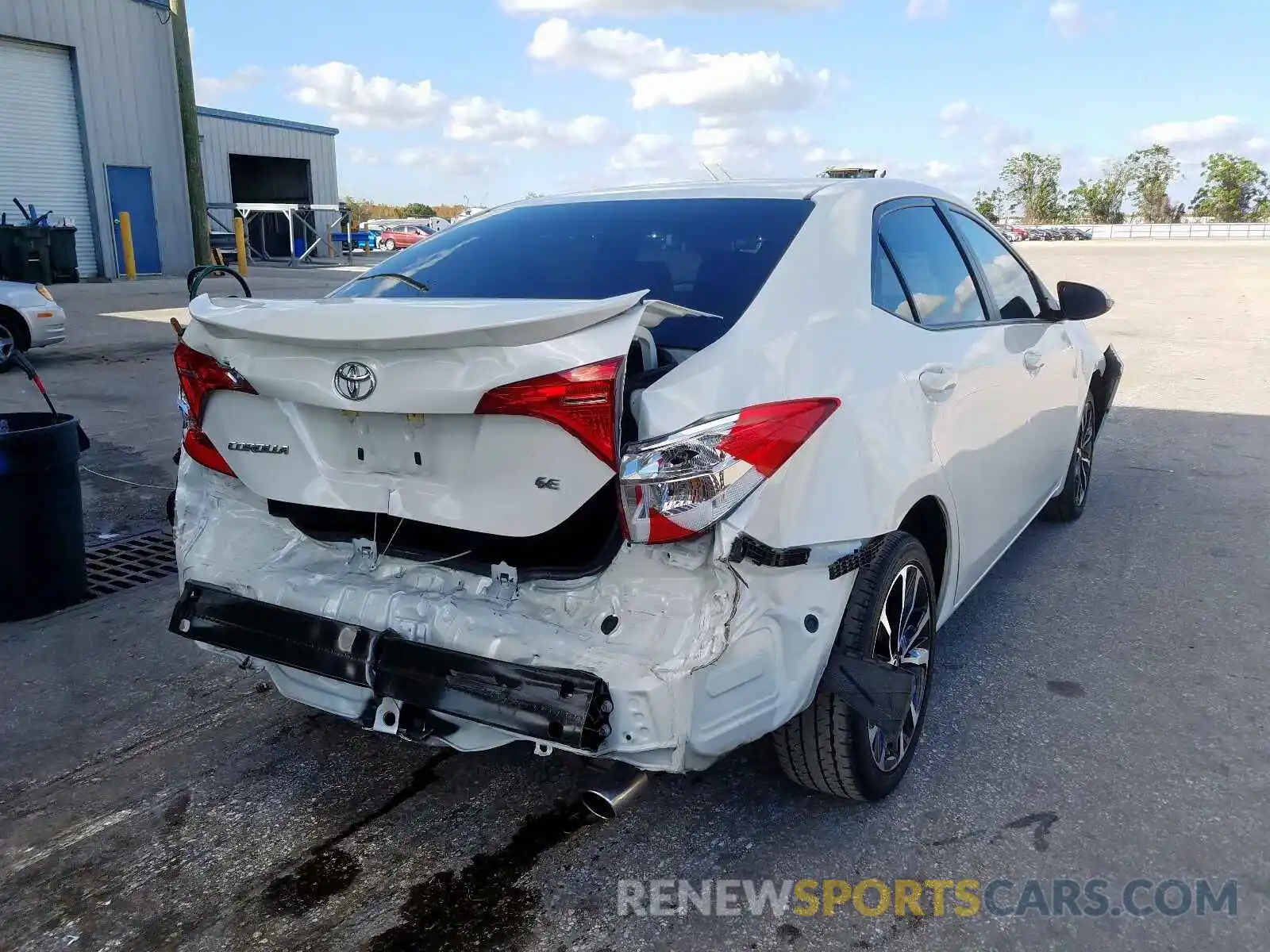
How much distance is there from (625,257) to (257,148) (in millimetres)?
30387

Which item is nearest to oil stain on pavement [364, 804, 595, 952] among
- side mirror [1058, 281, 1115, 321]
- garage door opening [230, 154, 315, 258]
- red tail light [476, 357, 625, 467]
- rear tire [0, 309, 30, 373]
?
red tail light [476, 357, 625, 467]

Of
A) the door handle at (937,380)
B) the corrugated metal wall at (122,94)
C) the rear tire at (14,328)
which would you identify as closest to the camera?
the door handle at (937,380)

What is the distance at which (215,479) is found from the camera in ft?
9.53

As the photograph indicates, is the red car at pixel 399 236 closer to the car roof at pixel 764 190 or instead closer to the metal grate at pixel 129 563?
the metal grate at pixel 129 563

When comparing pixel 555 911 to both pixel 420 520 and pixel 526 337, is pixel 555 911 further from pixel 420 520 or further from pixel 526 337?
pixel 526 337

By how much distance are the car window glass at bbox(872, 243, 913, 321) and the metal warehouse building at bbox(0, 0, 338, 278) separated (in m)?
22.0

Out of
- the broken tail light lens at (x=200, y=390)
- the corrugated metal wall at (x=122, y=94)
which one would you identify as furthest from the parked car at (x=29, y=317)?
the corrugated metal wall at (x=122, y=94)

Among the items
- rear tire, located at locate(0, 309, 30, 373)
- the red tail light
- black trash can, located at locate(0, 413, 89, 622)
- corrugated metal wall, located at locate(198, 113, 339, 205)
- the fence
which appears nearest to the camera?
the red tail light

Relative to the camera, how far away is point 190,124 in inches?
887

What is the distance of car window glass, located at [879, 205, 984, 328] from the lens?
3221mm

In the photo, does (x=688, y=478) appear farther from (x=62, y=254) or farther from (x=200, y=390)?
(x=62, y=254)

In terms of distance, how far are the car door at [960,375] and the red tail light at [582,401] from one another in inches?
42.7

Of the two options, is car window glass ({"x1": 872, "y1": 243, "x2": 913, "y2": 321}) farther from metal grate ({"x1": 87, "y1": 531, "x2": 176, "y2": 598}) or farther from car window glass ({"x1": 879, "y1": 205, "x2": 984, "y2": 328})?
metal grate ({"x1": 87, "y1": 531, "x2": 176, "y2": 598})

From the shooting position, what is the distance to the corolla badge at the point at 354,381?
91.6 inches
